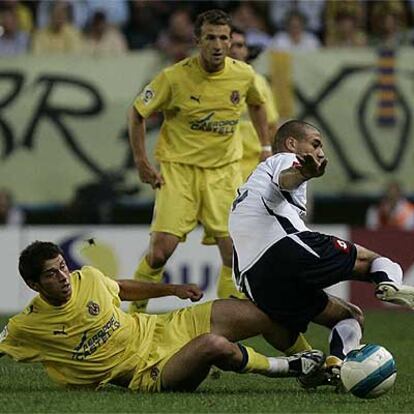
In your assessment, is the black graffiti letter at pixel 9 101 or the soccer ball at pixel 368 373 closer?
the soccer ball at pixel 368 373

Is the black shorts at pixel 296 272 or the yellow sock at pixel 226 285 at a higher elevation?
the black shorts at pixel 296 272

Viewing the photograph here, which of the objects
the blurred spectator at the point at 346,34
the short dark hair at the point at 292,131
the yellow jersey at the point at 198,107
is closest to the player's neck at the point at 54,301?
the short dark hair at the point at 292,131

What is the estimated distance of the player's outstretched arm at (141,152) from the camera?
10.6 m

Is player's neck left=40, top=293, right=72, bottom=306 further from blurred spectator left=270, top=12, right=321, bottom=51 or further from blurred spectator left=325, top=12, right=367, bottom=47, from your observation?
blurred spectator left=325, top=12, right=367, bottom=47

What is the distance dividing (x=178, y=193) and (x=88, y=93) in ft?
22.3

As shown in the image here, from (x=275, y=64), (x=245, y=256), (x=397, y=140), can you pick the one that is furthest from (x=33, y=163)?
(x=245, y=256)

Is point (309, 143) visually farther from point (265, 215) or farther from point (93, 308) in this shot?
point (93, 308)

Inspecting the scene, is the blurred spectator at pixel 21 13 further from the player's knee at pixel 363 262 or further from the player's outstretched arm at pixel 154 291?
the player's knee at pixel 363 262

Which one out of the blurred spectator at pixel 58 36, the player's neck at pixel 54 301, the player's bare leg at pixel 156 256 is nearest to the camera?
the player's neck at pixel 54 301

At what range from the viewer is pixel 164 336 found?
8.26m

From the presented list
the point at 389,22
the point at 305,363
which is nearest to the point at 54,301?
the point at 305,363

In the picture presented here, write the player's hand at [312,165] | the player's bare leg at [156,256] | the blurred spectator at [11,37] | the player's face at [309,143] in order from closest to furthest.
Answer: the player's hand at [312,165] < the player's face at [309,143] < the player's bare leg at [156,256] < the blurred spectator at [11,37]

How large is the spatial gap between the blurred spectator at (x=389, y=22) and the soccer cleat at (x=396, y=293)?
10148mm

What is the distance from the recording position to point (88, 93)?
56.6 ft
